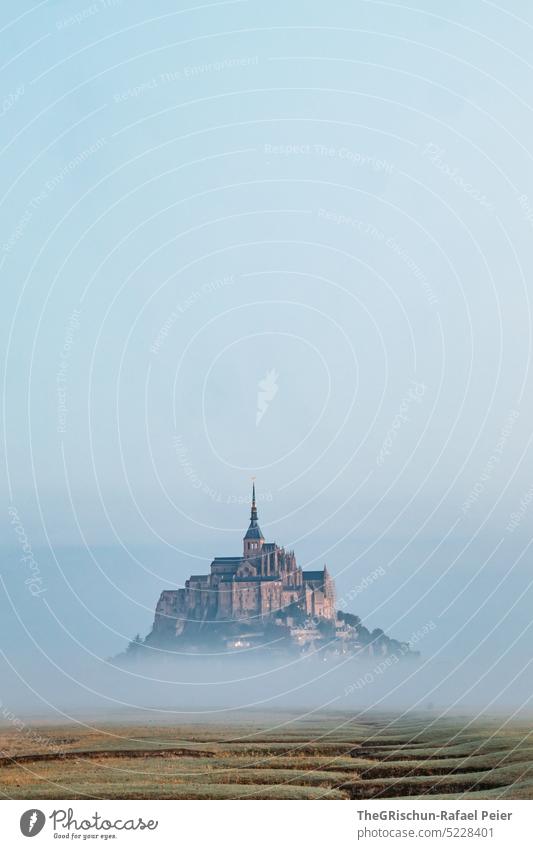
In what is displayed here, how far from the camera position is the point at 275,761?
62.0m

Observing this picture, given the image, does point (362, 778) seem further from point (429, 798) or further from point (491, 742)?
point (491, 742)

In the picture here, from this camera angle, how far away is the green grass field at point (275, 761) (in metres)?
52.1

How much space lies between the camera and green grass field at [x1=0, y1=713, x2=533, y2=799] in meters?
52.1

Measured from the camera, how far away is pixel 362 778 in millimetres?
55500
